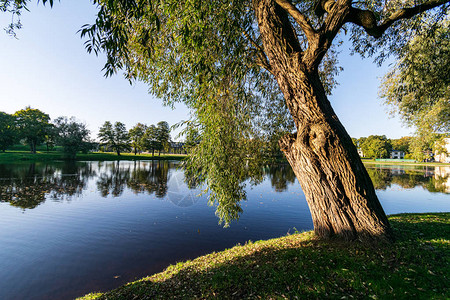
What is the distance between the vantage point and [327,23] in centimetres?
391

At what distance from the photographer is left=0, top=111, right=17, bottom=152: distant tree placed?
43425 mm

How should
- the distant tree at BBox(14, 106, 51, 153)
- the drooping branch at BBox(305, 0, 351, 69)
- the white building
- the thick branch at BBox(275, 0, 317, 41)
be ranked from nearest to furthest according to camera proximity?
the drooping branch at BBox(305, 0, 351, 69) < the thick branch at BBox(275, 0, 317, 41) < the distant tree at BBox(14, 106, 51, 153) < the white building

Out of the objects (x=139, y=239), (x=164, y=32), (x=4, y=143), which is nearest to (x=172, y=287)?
(x=139, y=239)

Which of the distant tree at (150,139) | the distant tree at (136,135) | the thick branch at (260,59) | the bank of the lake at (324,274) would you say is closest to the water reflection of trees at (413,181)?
the bank of the lake at (324,274)

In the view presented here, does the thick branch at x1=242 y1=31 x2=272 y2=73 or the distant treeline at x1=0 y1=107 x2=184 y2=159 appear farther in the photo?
the distant treeline at x1=0 y1=107 x2=184 y2=159

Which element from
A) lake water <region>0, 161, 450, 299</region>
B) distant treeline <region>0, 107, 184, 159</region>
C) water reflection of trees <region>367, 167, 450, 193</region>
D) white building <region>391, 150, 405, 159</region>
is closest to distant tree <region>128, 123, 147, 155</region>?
distant treeline <region>0, 107, 184, 159</region>

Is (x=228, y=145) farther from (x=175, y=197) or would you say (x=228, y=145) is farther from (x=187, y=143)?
(x=175, y=197)

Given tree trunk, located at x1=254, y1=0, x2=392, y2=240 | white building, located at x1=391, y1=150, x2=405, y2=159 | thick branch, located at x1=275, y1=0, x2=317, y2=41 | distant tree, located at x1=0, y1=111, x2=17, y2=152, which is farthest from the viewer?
white building, located at x1=391, y1=150, x2=405, y2=159

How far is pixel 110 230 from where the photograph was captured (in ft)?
29.5

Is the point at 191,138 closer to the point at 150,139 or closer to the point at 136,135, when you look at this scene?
the point at 150,139

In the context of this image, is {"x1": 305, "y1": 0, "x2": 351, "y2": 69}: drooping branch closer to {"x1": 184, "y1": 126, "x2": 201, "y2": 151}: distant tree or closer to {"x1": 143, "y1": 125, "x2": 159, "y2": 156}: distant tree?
{"x1": 184, "y1": 126, "x2": 201, "y2": 151}: distant tree

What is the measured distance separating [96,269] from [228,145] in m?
5.65

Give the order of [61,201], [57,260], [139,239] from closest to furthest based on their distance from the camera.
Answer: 1. [57,260]
2. [139,239]
3. [61,201]

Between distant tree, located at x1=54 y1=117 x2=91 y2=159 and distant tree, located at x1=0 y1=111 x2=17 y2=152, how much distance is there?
813 centimetres
